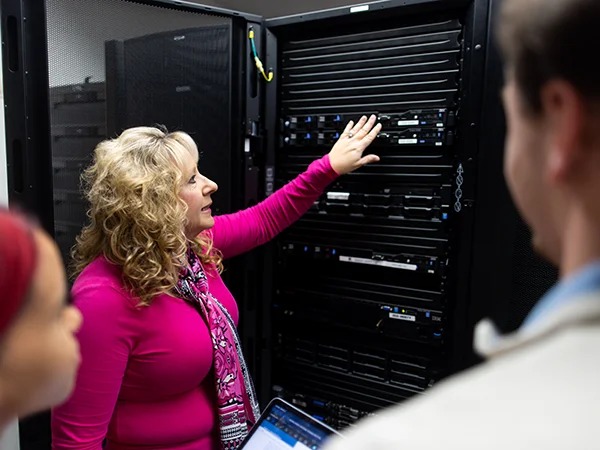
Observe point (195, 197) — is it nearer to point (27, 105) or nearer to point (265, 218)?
point (265, 218)

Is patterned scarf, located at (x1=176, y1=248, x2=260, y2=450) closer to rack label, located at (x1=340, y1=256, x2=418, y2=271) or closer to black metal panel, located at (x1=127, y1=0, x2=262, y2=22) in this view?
rack label, located at (x1=340, y1=256, x2=418, y2=271)

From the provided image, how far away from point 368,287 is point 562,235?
1197 mm

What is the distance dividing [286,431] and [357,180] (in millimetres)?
826

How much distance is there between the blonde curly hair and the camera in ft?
4.10

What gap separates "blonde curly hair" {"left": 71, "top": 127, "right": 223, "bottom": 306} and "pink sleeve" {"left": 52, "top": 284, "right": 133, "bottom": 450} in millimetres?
71

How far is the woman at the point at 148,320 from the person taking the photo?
47.4 inches

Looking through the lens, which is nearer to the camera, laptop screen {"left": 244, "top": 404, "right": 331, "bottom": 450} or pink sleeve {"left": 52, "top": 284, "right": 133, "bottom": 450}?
laptop screen {"left": 244, "top": 404, "right": 331, "bottom": 450}

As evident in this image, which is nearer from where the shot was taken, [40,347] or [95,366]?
[40,347]

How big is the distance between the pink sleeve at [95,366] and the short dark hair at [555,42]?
1074 millimetres

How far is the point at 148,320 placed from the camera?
1246mm

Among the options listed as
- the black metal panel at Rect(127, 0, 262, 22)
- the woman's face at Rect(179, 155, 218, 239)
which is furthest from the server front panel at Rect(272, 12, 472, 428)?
the woman's face at Rect(179, 155, 218, 239)

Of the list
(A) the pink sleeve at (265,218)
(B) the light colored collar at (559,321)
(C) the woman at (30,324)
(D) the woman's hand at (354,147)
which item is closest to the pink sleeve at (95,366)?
(A) the pink sleeve at (265,218)

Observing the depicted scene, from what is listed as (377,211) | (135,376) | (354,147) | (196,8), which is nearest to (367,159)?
(354,147)

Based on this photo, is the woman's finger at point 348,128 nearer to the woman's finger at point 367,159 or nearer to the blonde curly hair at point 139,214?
the woman's finger at point 367,159
